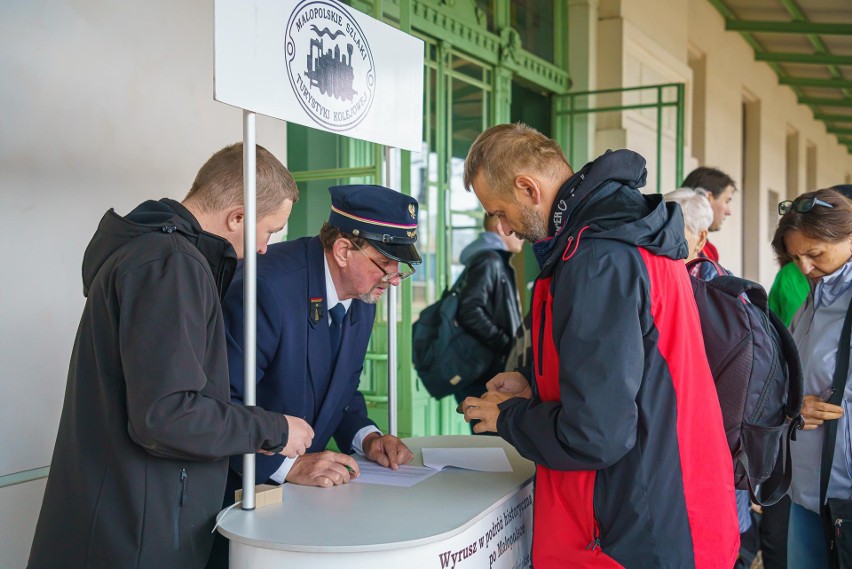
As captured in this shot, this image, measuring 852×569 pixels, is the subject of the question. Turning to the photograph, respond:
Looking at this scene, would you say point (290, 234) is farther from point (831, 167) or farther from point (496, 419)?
point (831, 167)

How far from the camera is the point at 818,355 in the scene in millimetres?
2523

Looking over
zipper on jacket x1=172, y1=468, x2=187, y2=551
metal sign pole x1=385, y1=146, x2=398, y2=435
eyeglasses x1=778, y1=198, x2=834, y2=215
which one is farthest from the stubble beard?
eyeglasses x1=778, y1=198, x2=834, y2=215

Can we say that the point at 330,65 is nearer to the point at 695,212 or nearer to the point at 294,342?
the point at 294,342

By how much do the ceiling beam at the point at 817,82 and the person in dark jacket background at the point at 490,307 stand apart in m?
10.5

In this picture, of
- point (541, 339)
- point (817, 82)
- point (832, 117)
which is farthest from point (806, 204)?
point (832, 117)

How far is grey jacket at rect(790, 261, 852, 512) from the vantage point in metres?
2.44

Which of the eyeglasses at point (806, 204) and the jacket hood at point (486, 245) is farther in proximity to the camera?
the jacket hood at point (486, 245)

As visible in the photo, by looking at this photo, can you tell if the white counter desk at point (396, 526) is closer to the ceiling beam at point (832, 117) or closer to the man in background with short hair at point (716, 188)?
the man in background with short hair at point (716, 188)

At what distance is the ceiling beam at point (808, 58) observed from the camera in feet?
33.5

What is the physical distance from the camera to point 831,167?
1867 cm

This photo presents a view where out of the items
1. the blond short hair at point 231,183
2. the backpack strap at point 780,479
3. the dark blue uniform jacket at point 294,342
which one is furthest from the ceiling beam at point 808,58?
the blond short hair at point 231,183

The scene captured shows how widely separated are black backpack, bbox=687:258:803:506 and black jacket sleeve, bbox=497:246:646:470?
36cm

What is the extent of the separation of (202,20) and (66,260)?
3.62ft

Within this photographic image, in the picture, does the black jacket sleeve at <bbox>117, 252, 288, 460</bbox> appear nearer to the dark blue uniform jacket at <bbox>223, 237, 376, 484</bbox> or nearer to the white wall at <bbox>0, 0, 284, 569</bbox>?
the dark blue uniform jacket at <bbox>223, 237, 376, 484</bbox>
